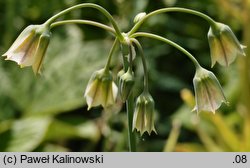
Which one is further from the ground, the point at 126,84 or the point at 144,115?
the point at 126,84

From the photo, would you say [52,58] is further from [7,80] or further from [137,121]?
[137,121]

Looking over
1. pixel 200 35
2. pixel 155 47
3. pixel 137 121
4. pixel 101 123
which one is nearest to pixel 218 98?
pixel 137 121

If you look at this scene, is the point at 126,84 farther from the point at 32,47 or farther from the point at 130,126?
the point at 32,47

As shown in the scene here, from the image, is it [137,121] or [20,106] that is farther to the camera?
[20,106]

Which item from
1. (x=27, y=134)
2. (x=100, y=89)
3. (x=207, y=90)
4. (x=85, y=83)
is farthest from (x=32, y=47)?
(x=85, y=83)

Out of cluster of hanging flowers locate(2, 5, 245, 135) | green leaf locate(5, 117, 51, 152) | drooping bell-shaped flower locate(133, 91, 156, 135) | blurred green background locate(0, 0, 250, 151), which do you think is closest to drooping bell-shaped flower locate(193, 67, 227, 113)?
cluster of hanging flowers locate(2, 5, 245, 135)
